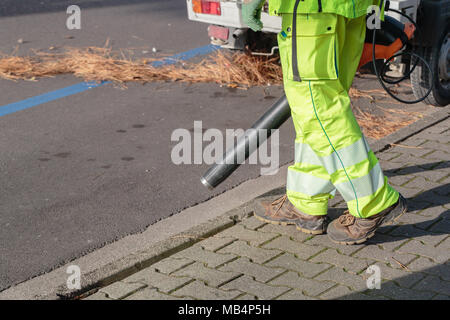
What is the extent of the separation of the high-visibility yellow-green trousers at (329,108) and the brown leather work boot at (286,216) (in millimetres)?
182

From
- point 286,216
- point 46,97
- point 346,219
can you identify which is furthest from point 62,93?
point 346,219

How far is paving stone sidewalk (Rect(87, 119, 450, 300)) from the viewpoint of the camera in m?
3.49

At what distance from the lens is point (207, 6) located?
680cm

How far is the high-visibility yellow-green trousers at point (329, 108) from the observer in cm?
363

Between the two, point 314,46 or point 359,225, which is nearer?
point 314,46

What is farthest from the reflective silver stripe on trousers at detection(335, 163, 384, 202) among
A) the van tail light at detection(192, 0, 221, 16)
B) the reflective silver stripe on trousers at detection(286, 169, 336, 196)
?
the van tail light at detection(192, 0, 221, 16)

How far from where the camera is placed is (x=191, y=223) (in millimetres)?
4395

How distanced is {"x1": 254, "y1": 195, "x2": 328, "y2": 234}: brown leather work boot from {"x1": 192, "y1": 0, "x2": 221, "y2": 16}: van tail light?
2846mm

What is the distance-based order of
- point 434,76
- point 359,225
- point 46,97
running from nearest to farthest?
point 359,225 < point 434,76 < point 46,97

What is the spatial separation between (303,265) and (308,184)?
1.57 feet

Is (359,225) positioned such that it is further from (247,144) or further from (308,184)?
(247,144)

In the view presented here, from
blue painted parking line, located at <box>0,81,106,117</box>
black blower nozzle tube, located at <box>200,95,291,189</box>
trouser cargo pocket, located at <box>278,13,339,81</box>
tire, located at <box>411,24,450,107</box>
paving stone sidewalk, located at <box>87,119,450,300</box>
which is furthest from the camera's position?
blue painted parking line, located at <box>0,81,106,117</box>

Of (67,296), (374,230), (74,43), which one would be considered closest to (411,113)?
(374,230)

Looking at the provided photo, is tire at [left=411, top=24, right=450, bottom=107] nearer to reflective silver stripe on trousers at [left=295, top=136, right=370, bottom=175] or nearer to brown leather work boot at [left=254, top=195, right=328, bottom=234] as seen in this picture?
brown leather work boot at [left=254, top=195, right=328, bottom=234]
